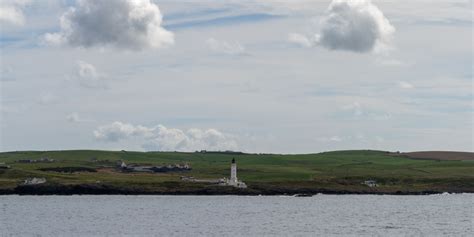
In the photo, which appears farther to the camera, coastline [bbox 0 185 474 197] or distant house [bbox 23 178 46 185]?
distant house [bbox 23 178 46 185]

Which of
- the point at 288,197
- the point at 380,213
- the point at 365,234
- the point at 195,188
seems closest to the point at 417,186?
the point at 288,197

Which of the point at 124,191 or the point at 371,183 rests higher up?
the point at 371,183

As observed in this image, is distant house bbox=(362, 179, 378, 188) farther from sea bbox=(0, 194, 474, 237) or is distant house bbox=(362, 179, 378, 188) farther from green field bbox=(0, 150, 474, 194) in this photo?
sea bbox=(0, 194, 474, 237)

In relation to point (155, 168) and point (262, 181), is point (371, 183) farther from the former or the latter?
point (155, 168)

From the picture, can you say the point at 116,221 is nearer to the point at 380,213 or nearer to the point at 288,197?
the point at 380,213

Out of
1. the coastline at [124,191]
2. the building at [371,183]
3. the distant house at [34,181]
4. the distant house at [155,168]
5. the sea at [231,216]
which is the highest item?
the distant house at [155,168]

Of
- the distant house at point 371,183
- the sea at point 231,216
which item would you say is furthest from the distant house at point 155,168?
the sea at point 231,216

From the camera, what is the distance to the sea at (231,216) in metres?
83.1

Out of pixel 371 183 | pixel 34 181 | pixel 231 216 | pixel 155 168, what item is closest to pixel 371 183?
pixel 371 183

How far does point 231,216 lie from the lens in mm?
100500

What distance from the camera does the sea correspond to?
83.1m

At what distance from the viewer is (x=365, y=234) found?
8088cm

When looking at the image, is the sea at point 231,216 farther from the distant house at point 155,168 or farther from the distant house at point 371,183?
the distant house at point 155,168

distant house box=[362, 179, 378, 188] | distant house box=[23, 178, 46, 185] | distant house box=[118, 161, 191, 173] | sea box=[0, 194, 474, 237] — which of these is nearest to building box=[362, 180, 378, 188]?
distant house box=[362, 179, 378, 188]
